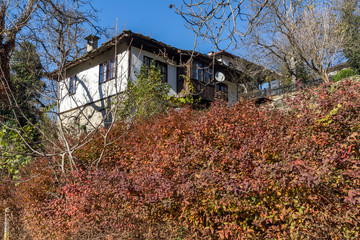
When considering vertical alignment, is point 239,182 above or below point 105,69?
below

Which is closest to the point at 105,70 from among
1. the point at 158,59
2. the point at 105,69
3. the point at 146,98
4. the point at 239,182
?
the point at 105,69

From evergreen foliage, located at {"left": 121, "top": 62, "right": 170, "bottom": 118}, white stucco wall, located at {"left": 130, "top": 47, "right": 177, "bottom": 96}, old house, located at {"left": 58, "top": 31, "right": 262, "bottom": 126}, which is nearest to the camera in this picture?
evergreen foliage, located at {"left": 121, "top": 62, "right": 170, "bottom": 118}

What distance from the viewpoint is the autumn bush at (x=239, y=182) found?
12.0ft

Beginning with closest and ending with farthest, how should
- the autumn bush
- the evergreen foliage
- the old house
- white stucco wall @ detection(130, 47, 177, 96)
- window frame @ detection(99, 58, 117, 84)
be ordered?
the autumn bush, the evergreen foliage, the old house, white stucco wall @ detection(130, 47, 177, 96), window frame @ detection(99, 58, 117, 84)

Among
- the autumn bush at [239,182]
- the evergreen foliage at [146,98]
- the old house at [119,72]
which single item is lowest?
the autumn bush at [239,182]

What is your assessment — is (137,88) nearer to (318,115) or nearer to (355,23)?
(318,115)

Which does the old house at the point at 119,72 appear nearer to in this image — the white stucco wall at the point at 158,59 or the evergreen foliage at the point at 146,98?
the white stucco wall at the point at 158,59

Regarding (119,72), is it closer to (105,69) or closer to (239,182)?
(105,69)

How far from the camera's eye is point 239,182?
13.2ft

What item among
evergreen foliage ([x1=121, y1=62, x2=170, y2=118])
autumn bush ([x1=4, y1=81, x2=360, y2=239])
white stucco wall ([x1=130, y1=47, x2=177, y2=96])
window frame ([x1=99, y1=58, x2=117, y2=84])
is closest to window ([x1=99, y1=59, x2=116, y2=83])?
window frame ([x1=99, y1=58, x2=117, y2=84])

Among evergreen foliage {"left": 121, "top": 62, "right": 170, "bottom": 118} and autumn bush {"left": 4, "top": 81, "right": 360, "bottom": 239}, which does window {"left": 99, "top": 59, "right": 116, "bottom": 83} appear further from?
autumn bush {"left": 4, "top": 81, "right": 360, "bottom": 239}

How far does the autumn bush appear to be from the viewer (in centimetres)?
365

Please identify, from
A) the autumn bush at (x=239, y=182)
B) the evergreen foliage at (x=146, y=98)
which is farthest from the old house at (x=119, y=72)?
the autumn bush at (x=239, y=182)

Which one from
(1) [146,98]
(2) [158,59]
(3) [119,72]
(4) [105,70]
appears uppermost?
(2) [158,59]
